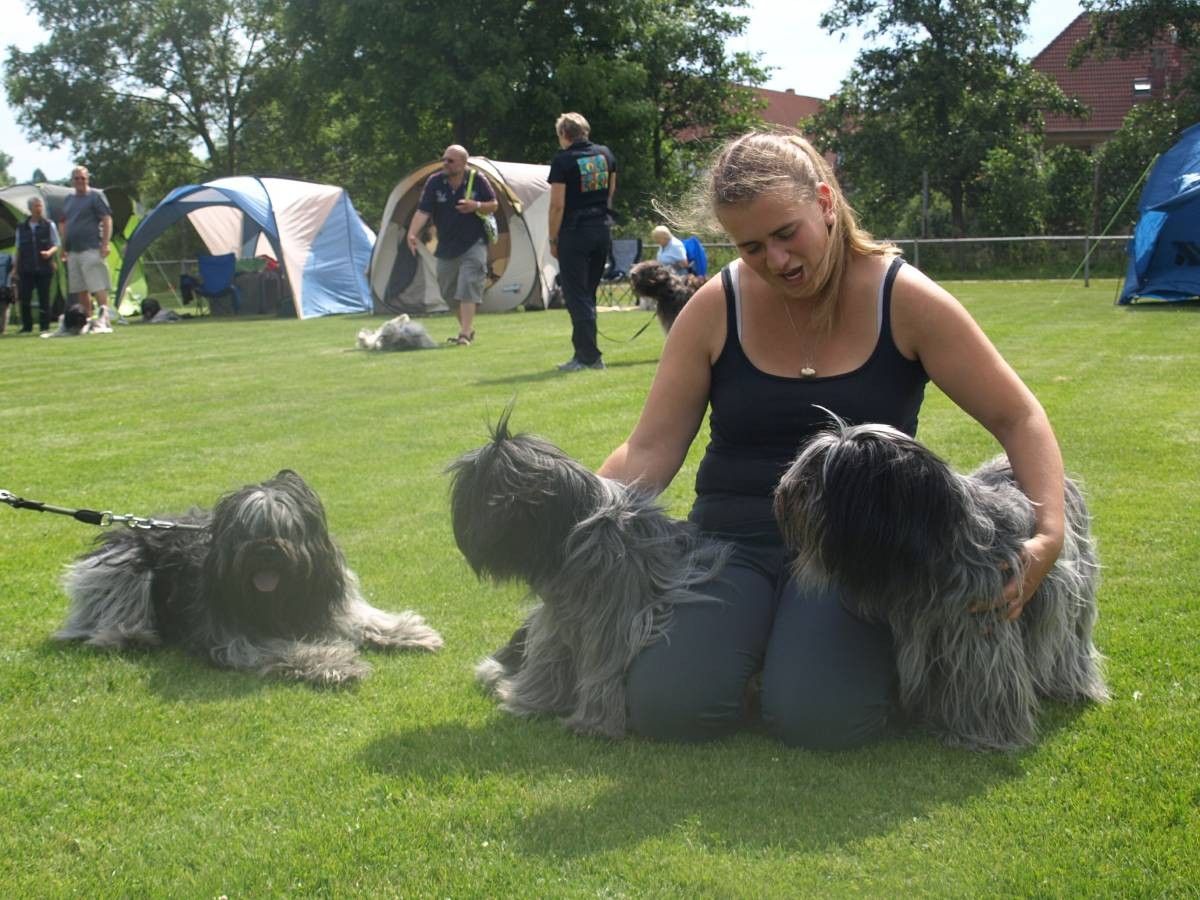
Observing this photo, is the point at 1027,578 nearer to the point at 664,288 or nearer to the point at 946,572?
the point at 946,572

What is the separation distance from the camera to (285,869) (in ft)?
7.75

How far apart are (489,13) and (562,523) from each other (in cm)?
3189

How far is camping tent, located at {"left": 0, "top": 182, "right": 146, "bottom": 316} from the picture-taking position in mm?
19734

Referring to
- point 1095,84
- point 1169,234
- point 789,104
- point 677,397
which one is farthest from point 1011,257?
point 789,104

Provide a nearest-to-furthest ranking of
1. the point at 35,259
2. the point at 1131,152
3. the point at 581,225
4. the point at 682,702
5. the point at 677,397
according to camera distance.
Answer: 1. the point at 682,702
2. the point at 677,397
3. the point at 581,225
4. the point at 35,259
5. the point at 1131,152

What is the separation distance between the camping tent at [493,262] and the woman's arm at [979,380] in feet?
53.5

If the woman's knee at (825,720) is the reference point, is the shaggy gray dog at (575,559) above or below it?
above

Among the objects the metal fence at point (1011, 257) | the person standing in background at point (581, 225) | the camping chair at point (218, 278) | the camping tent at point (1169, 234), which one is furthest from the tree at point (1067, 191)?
the person standing in background at point (581, 225)

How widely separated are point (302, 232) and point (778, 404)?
57.9 feet

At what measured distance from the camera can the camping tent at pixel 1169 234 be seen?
1544 cm

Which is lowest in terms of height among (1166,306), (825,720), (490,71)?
(825,720)

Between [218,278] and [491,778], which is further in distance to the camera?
[218,278]

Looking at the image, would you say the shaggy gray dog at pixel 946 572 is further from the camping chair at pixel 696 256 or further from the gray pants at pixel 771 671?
the camping chair at pixel 696 256

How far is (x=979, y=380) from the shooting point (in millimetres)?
2959
